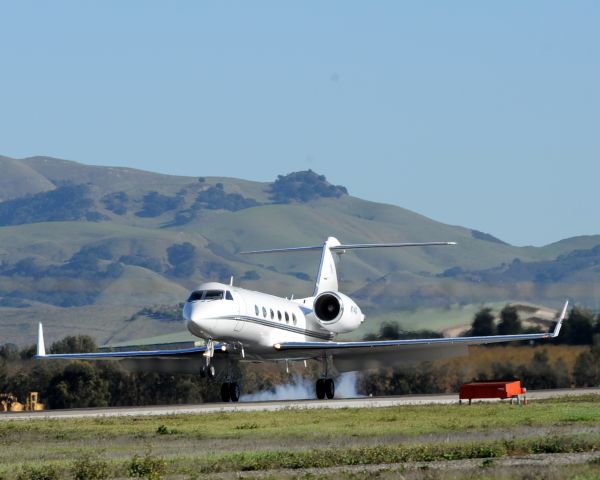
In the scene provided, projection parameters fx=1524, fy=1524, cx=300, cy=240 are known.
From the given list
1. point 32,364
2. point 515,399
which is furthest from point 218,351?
point 32,364

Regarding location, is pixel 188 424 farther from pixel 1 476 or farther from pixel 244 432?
pixel 1 476

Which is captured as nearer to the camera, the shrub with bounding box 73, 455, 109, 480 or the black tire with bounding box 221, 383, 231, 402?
the shrub with bounding box 73, 455, 109, 480

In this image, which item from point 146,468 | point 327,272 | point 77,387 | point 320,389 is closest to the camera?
point 146,468

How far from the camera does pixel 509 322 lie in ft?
212

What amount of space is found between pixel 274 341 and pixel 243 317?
2.90 metres

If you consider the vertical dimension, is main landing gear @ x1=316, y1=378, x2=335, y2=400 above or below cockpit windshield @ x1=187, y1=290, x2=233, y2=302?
below

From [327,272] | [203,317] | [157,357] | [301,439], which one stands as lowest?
[301,439]

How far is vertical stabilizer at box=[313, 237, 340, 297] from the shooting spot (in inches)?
2446

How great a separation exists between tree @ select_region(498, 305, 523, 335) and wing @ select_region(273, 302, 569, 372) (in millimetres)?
8453

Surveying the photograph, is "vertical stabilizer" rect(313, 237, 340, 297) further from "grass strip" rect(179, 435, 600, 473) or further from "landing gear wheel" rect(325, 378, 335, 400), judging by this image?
"grass strip" rect(179, 435, 600, 473)

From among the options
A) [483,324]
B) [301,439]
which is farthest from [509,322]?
[301,439]

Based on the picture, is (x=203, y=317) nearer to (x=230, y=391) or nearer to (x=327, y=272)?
(x=230, y=391)

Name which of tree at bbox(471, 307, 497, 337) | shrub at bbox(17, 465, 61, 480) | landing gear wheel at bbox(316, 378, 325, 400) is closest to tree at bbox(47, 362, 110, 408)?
landing gear wheel at bbox(316, 378, 325, 400)

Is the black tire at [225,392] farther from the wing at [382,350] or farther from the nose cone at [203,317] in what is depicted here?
the nose cone at [203,317]
